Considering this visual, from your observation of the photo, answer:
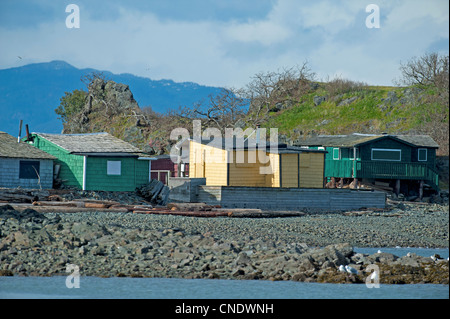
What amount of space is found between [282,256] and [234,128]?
3961 cm

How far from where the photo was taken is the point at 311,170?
38562mm

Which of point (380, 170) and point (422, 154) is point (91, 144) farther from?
point (422, 154)

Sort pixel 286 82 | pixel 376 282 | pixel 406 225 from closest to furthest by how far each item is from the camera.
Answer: pixel 376 282 < pixel 406 225 < pixel 286 82

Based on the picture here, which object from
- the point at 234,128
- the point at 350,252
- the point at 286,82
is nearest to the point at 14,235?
the point at 350,252

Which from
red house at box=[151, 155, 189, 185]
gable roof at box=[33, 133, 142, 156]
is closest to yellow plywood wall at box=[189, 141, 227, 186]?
gable roof at box=[33, 133, 142, 156]

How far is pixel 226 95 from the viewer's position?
60969mm

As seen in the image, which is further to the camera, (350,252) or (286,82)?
(286,82)

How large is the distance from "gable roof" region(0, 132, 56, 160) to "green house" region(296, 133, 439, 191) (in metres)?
19.1

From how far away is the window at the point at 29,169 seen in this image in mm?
35250

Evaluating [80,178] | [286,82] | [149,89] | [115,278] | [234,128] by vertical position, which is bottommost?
[115,278]

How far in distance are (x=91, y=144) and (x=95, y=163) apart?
6.89 ft

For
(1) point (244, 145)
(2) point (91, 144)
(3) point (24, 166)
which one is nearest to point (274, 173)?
(1) point (244, 145)

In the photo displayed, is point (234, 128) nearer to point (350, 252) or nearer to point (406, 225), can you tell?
point (406, 225)

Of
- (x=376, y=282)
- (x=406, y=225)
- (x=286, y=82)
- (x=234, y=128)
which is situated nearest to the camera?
(x=376, y=282)
